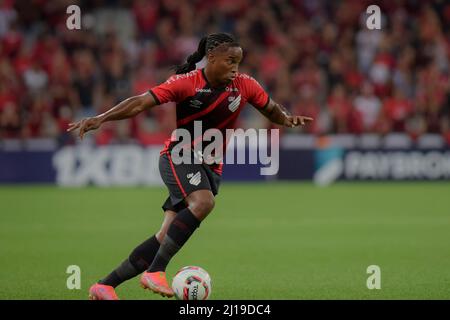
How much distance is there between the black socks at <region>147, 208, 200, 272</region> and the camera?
6711 millimetres

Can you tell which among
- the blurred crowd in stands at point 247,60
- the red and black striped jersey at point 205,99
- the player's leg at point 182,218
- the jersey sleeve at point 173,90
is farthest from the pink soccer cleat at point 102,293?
the blurred crowd in stands at point 247,60

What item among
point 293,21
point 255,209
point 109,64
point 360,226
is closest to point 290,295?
point 360,226

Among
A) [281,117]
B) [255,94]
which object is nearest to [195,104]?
[255,94]

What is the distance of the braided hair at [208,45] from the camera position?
6824 mm

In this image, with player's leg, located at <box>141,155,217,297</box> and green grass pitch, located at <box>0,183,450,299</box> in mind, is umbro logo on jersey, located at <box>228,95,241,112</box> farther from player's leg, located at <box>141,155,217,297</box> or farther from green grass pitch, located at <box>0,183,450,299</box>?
green grass pitch, located at <box>0,183,450,299</box>

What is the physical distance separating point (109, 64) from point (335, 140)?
559cm

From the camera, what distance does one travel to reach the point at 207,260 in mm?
9422

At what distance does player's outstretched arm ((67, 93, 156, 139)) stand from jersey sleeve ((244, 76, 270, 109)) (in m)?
0.90

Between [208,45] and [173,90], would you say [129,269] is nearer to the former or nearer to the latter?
[173,90]

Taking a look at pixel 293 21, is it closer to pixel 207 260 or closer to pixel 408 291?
pixel 207 260

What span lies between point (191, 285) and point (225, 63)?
5.65 feet

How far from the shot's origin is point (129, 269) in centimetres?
684

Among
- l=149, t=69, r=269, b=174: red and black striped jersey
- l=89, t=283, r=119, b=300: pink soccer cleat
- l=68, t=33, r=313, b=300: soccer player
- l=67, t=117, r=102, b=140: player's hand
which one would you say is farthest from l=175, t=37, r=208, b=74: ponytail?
l=89, t=283, r=119, b=300: pink soccer cleat

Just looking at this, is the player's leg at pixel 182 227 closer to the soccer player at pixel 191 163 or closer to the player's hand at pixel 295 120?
the soccer player at pixel 191 163
